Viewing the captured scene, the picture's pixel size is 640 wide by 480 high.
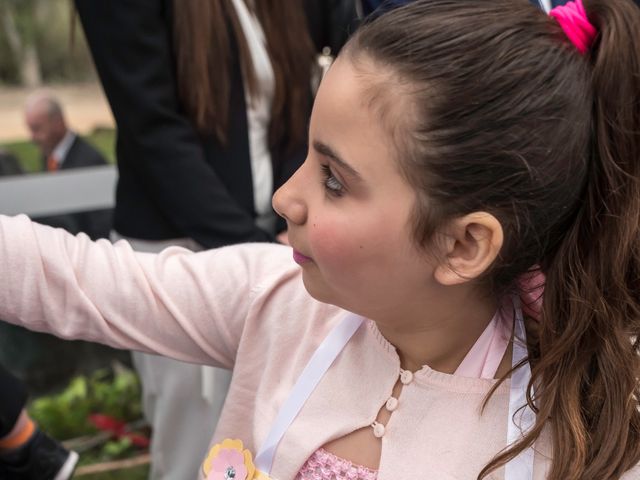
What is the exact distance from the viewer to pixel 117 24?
75.8 inches

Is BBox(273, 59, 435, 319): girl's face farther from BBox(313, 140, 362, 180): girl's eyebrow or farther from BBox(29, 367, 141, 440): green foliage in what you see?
BBox(29, 367, 141, 440): green foliage

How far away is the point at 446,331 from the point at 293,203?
303 mm

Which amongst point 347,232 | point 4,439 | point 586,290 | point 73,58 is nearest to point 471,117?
point 347,232

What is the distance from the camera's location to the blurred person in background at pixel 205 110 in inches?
77.2

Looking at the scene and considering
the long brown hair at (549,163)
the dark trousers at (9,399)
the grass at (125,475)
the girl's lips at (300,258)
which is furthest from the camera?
the grass at (125,475)

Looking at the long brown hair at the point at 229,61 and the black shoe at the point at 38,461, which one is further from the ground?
the long brown hair at the point at 229,61

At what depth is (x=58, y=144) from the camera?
3.20 meters

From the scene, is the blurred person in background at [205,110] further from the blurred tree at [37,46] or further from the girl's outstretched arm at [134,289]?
the blurred tree at [37,46]

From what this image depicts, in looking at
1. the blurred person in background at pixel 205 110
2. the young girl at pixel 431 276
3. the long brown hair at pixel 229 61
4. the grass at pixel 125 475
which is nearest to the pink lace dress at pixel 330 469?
the young girl at pixel 431 276

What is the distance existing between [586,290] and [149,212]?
3.83ft

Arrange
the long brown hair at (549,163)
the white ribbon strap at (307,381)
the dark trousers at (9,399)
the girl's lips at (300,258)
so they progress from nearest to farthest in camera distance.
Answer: the long brown hair at (549,163) < the girl's lips at (300,258) < the white ribbon strap at (307,381) < the dark trousers at (9,399)

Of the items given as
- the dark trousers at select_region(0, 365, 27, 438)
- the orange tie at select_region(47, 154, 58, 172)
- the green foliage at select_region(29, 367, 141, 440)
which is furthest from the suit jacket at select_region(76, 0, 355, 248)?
the green foliage at select_region(29, 367, 141, 440)

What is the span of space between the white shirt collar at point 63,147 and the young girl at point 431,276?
1897mm

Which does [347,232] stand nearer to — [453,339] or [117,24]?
[453,339]
